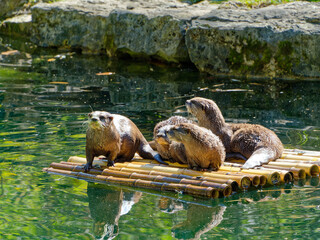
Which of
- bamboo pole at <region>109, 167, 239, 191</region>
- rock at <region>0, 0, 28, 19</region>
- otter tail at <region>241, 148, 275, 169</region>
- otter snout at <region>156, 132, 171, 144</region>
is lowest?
bamboo pole at <region>109, 167, 239, 191</region>

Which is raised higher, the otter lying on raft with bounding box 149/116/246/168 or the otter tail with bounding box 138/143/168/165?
the otter lying on raft with bounding box 149/116/246/168

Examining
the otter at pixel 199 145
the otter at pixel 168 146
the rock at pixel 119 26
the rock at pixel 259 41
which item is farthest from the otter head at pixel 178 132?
the rock at pixel 119 26

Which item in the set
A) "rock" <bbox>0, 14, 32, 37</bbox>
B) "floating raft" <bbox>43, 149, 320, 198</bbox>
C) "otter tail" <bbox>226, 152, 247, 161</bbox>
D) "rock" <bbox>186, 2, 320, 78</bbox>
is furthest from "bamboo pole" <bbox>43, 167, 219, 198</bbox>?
"rock" <bbox>0, 14, 32, 37</bbox>

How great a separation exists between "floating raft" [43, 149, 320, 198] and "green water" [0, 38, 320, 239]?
0.09 metres

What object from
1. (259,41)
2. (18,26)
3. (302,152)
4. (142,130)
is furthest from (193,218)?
(18,26)

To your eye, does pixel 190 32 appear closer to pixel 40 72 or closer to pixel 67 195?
pixel 40 72

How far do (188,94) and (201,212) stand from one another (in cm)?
478

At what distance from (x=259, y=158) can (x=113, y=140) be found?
4.45 feet

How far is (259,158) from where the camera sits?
Result: 16.4 ft

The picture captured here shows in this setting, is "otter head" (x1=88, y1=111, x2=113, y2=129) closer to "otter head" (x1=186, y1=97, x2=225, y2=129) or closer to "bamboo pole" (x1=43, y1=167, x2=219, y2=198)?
"bamboo pole" (x1=43, y1=167, x2=219, y2=198)

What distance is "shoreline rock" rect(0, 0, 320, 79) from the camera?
9273mm

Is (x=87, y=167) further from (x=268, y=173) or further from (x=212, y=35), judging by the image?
(x=212, y=35)

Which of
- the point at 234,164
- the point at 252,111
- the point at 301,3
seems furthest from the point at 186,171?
the point at 301,3

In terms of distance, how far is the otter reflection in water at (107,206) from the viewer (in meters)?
3.90
